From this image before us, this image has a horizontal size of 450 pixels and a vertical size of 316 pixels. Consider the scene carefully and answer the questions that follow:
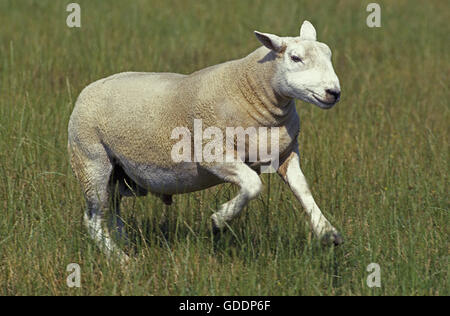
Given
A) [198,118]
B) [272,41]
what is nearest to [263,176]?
[198,118]

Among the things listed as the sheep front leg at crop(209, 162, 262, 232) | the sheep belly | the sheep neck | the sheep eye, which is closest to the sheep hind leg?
the sheep belly

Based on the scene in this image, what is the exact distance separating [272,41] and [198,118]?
0.51 metres

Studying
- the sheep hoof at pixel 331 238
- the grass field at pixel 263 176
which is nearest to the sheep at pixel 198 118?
the sheep hoof at pixel 331 238

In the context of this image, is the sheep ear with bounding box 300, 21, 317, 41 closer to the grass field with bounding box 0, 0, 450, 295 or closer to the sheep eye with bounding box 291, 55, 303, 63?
the sheep eye with bounding box 291, 55, 303, 63

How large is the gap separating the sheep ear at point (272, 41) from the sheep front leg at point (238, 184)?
0.55m

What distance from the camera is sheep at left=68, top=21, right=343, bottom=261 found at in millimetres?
3463

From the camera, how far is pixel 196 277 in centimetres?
359

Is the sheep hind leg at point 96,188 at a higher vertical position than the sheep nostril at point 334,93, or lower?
lower

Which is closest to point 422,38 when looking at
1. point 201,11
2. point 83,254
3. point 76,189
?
point 201,11

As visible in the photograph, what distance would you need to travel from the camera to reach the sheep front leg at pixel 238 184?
345cm

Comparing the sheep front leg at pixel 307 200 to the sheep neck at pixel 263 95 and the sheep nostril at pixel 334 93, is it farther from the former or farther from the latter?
the sheep nostril at pixel 334 93

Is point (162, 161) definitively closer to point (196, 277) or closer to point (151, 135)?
point (151, 135)
